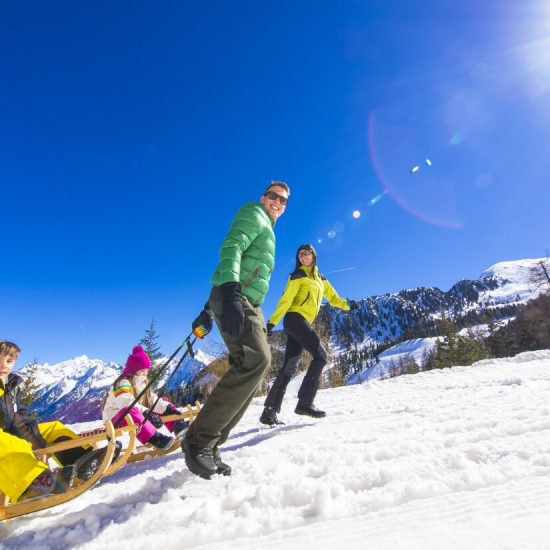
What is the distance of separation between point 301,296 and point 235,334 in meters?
2.59

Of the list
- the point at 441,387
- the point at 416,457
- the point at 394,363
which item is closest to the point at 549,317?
the point at 441,387

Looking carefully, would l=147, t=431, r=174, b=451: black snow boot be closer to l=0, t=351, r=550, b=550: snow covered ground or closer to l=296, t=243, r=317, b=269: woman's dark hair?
l=0, t=351, r=550, b=550: snow covered ground

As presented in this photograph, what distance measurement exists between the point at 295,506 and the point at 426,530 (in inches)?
27.7

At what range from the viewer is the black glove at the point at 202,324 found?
290 cm

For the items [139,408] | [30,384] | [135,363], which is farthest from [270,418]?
[30,384]

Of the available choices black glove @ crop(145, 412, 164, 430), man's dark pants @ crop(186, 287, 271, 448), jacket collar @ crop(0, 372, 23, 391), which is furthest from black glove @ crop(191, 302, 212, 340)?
black glove @ crop(145, 412, 164, 430)

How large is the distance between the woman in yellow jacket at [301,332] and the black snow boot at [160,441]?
4.41 ft

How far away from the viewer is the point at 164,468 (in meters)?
2.92

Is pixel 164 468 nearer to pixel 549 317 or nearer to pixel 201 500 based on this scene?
pixel 201 500

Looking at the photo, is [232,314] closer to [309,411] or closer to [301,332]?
[301,332]

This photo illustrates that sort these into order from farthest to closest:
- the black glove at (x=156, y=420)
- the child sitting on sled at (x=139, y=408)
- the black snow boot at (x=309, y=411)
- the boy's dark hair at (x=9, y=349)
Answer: the black snow boot at (x=309, y=411), the black glove at (x=156, y=420), the child sitting on sled at (x=139, y=408), the boy's dark hair at (x=9, y=349)

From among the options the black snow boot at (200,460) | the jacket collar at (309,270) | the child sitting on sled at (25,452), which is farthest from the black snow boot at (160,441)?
the jacket collar at (309,270)

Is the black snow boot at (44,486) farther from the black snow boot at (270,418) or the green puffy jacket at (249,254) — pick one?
the black snow boot at (270,418)

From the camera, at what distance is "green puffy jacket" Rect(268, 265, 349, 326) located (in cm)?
486
